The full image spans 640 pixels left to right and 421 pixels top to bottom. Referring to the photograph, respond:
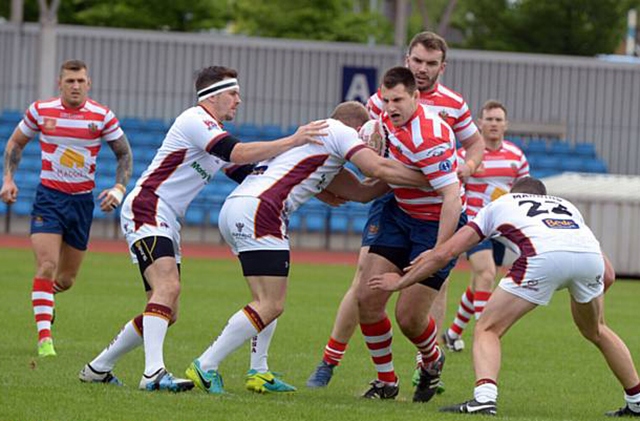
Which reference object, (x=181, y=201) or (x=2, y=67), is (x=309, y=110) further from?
(x=181, y=201)

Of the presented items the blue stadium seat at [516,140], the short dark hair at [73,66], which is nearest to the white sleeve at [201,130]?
the short dark hair at [73,66]

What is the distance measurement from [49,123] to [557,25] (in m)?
38.1

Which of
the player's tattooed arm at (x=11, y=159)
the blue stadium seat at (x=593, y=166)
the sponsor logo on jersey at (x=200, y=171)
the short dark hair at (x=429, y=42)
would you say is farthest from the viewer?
the blue stadium seat at (x=593, y=166)

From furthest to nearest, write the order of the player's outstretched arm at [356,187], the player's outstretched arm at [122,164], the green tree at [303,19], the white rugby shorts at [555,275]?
the green tree at [303,19] < the player's outstretched arm at [122,164] < the player's outstretched arm at [356,187] < the white rugby shorts at [555,275]

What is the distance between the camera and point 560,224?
914 cm

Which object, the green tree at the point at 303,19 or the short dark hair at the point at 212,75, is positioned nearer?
the short dark hair at the point at 212,75

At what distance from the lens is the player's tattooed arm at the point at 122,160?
475 inches

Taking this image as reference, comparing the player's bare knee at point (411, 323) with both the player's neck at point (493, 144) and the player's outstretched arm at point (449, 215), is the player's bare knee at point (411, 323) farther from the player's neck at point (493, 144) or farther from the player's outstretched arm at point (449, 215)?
the player's neck at point (493, 144)

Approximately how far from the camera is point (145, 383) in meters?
9.54

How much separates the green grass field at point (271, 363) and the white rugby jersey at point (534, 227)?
44.5 inches

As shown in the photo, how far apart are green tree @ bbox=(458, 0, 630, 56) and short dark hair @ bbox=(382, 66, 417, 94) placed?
39362 millimetres

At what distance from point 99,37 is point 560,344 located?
848 inches

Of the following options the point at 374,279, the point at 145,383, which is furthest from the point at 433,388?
the point at 145,383

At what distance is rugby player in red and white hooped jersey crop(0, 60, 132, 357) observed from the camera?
39.7ft
